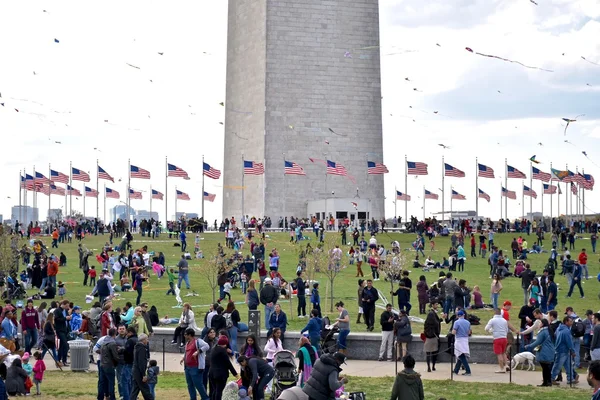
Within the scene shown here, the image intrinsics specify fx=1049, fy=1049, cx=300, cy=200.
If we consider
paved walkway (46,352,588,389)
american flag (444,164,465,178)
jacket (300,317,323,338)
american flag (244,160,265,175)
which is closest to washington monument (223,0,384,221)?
american flag (244,160,265,175)

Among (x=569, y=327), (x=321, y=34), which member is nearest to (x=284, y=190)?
(x=321, y=34)

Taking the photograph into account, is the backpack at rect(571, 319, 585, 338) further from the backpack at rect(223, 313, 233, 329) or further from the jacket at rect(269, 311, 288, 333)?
the backpack at rect(223, 313, 233, 329)

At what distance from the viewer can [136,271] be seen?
3531 cm

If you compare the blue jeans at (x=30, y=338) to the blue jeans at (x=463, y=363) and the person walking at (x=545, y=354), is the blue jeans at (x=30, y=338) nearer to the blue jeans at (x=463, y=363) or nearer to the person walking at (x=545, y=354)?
the blue jeans at (x=463, y=363)

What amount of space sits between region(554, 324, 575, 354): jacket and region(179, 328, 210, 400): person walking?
6770mm

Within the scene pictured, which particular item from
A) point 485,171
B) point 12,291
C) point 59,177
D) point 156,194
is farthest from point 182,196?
point 12,291

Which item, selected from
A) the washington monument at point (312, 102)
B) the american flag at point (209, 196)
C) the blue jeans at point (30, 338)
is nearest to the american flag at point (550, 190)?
the washington monument at point (312, 102)

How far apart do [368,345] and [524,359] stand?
370 cm

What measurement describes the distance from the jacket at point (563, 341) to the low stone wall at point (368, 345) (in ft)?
9.91

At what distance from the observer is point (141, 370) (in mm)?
17516

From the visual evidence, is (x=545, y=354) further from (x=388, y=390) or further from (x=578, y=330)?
(x=388, y=390)

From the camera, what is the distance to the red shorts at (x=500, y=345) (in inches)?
858

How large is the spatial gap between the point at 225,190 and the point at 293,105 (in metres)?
11.6

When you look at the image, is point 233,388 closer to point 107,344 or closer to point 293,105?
point 107,344
